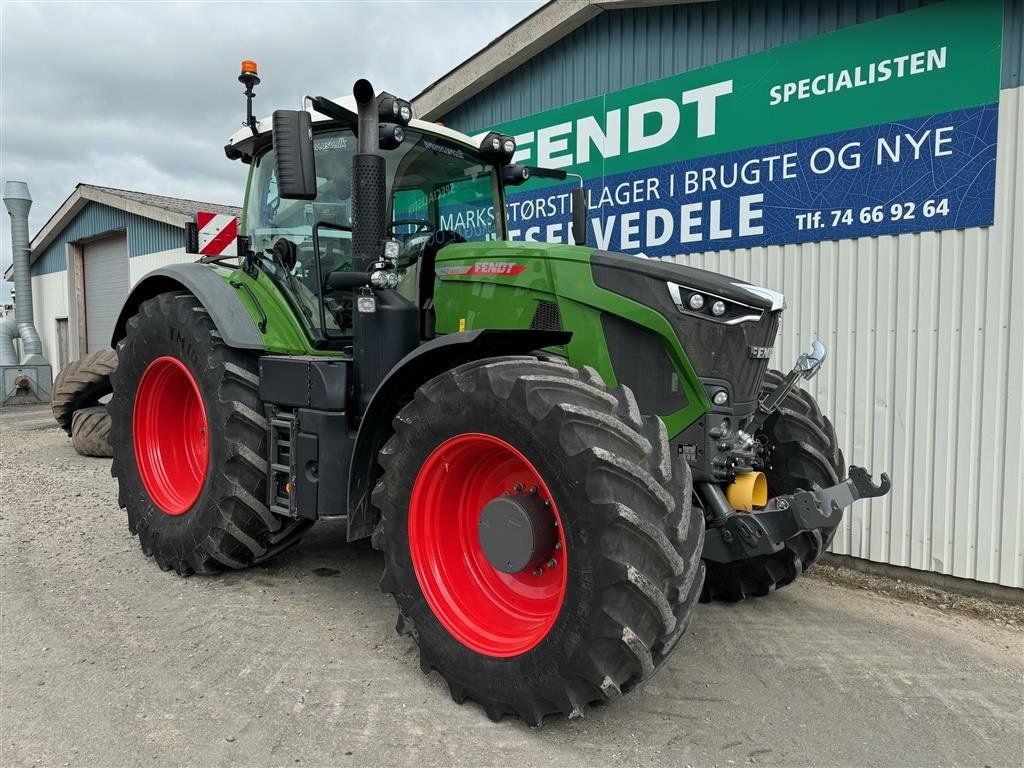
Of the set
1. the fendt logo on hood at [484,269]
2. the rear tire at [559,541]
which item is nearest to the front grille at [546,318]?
the fendt logo on hood at [484,269]

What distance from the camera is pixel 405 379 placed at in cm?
322

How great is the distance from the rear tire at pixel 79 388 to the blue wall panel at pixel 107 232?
15.3ft

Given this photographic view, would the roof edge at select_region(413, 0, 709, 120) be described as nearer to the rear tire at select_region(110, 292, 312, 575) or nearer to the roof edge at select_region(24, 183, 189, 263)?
the rear tire at select_region(110, 292, 312, 575)

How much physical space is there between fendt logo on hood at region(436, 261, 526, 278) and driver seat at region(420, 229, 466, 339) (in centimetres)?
8

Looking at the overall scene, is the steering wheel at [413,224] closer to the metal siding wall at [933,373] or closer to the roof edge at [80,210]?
the metal siding wall at [933,373]

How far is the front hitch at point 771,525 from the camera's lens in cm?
291

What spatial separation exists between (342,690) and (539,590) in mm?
885

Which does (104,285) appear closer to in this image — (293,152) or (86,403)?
(86,403)

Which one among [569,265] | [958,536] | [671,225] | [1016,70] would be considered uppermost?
[1016,70]

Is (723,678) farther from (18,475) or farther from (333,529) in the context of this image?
(18,475)

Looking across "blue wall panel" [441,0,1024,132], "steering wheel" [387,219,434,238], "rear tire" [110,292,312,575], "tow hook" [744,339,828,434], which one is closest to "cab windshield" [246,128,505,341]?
"steering wheel" [387,219,434,238]

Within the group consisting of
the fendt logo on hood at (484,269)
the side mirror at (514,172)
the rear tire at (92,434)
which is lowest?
the rear tire at (92,434)

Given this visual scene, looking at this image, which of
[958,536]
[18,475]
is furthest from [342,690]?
[18,475]

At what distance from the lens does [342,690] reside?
3.02 m
